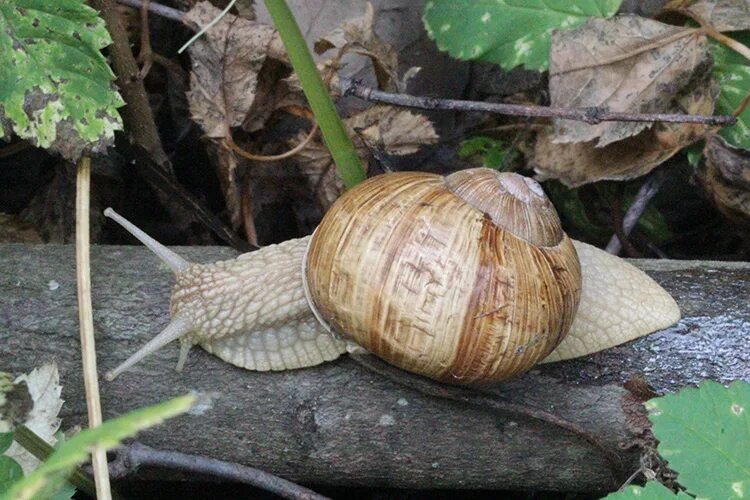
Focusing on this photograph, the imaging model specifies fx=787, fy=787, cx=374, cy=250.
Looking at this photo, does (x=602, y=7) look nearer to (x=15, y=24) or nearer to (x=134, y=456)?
(x=15, y=24)

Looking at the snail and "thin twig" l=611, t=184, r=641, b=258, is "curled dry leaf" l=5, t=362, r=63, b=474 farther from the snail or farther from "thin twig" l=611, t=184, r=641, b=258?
"thin twig" l=611, t=184, r=641, b=258

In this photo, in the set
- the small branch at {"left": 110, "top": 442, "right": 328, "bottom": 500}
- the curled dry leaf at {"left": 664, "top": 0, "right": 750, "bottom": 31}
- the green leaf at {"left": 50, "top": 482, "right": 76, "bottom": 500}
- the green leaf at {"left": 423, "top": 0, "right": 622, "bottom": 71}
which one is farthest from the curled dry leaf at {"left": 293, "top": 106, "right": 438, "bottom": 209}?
the green leaf at {"left": 50, "top": 482, "right": 76, "bottom": 500}

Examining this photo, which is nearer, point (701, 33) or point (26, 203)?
point (701, 33)

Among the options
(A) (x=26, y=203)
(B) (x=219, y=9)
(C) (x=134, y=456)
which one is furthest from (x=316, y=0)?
(C) (x=134, y=456)

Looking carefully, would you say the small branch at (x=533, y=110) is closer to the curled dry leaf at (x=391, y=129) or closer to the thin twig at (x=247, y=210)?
the curled dry leaf at (x=391, y=129)

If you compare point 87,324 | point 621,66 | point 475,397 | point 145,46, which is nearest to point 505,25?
point 621,66

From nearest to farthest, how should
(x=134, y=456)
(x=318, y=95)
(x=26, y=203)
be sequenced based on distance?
(x=134, y=456) < (x=318, y=95) < (x=26, y=203)

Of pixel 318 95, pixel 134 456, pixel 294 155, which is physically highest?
pixel 318 95
